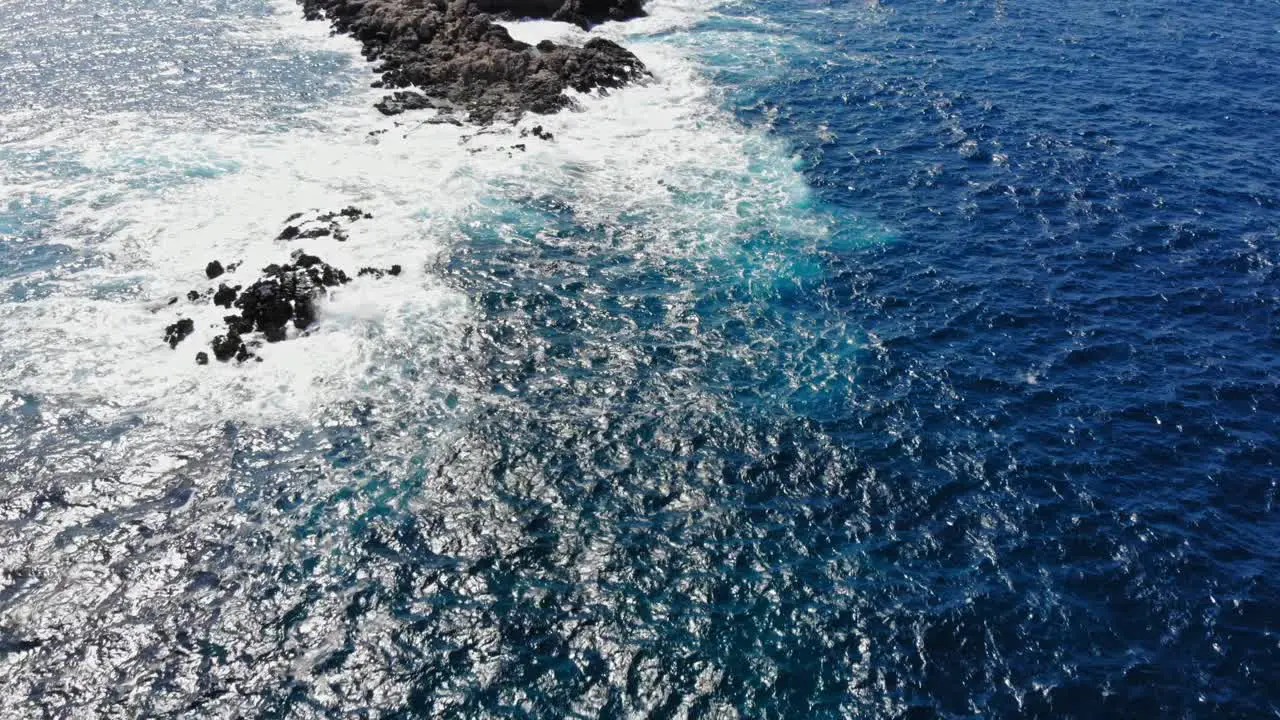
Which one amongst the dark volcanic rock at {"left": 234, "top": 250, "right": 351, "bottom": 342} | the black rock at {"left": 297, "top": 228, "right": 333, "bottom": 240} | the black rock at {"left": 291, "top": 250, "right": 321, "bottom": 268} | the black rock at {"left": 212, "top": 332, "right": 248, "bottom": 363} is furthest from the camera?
the black rock at {"left": 297, "top": 228, "right": 333, "bottom": 240}

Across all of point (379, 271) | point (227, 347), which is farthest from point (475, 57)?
point (227, 347)

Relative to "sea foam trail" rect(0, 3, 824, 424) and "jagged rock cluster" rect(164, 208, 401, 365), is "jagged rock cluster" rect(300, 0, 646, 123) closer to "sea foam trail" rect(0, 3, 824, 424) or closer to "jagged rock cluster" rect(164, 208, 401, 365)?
"sea foam trail" rect(0, 3, 824, 424)

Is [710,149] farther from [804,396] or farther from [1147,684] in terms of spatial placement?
[1147,684]

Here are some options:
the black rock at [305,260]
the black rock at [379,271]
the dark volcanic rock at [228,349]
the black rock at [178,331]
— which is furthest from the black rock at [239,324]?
the black rock at [379,271]

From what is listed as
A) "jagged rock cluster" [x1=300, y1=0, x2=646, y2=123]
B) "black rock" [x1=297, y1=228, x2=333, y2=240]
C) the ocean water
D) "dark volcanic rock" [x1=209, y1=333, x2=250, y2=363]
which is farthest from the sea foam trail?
"jagged rock cluster" [x1=300, y1=0, x2=646, y2=123]

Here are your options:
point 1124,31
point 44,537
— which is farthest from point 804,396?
point 1124,31
